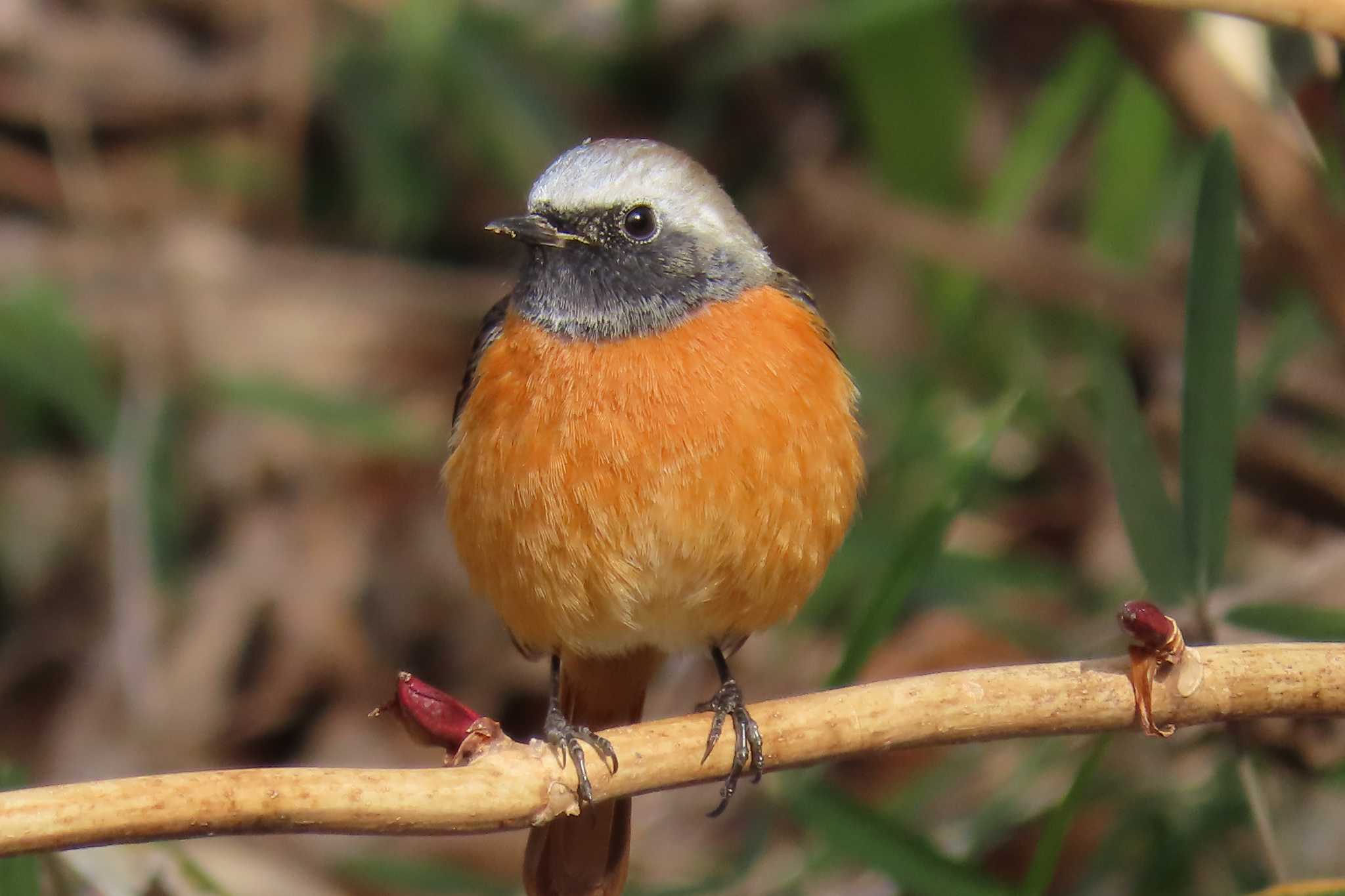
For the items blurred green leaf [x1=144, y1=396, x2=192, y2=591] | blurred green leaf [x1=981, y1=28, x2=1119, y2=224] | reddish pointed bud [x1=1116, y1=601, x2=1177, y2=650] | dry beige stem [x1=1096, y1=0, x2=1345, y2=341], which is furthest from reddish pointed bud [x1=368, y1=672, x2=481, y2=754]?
blurred green leaf [x1=981, y1=28, x2=1119, y2=224]

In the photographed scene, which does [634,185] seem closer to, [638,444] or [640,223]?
[640,223]

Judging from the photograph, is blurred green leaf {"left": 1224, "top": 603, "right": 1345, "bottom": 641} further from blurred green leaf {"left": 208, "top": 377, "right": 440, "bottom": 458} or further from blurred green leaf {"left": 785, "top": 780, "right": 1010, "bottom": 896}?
blurred green leaf {"left": 208, "top": 377, "right": 440, "bottom": 458}

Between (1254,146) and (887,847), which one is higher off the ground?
(1254,146)

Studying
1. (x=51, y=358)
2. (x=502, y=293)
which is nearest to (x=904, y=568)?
(x=502, y=293)

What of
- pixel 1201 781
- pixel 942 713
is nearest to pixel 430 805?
pixel 942 713

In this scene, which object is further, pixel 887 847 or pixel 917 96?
pixel 917 96

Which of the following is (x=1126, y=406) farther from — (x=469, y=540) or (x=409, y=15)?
(x=409, y=15)

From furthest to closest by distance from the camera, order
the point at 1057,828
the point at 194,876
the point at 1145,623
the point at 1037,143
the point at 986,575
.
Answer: the point at 1037,143
the point at 986,575
the point at 194,876
the point at 1057,828
the point at 1145,623

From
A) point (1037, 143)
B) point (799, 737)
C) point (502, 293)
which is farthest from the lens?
point (502, 293)
